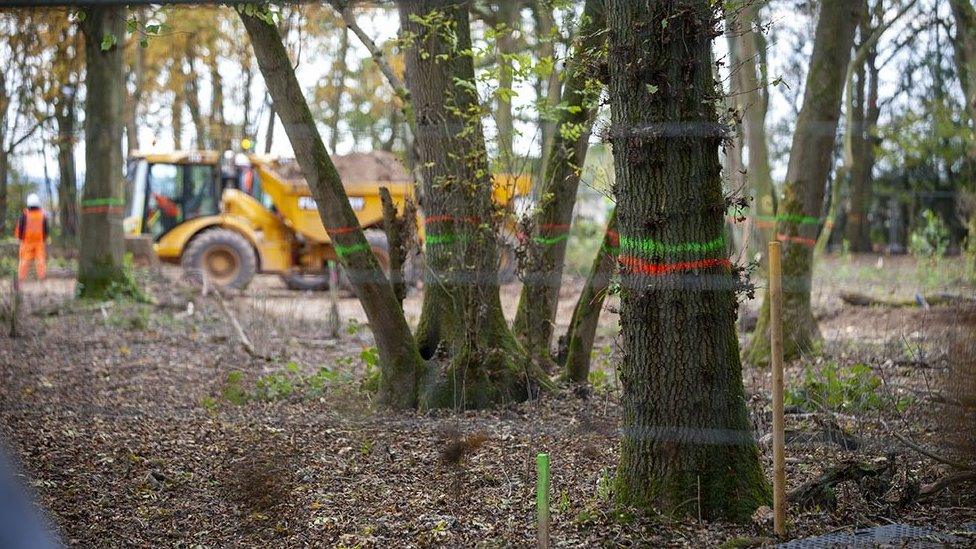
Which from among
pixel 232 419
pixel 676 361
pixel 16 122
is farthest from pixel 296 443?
pixel 16 122

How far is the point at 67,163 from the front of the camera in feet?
72.9

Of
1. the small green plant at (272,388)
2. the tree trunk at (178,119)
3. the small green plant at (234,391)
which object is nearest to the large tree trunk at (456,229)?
the small green plant at (272,388)

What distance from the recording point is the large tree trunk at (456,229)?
5466 millimetres

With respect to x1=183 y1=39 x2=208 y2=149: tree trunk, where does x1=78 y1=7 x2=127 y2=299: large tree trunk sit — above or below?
below

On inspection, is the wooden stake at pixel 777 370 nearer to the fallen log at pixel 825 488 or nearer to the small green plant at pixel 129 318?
the fallen log at pixel 825 488

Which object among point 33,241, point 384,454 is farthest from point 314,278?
point 384,454

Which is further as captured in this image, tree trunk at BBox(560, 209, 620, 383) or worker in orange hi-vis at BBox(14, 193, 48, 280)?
worker in orange hi-vis at BBox(14, 193, 48, 280)

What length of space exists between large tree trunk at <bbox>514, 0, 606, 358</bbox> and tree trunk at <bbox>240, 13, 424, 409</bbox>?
861mm

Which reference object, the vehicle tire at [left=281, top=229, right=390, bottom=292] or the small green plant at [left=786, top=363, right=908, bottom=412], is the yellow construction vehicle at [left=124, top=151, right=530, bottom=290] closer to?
the vehicle tire at [left=281, top=229, right=390, bottom=292]

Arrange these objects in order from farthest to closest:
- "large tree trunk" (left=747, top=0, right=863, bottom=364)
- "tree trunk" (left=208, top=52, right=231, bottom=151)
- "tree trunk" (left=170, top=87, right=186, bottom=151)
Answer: "tree trunk" (left=170, top=87, right=186, bottom=151) < "tree trunk" (left=208, top=52, right=231, bottom=151) < "large tree trunk" (left=747, top=0, right=863, bottom=364)

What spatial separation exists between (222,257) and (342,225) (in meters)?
10.1

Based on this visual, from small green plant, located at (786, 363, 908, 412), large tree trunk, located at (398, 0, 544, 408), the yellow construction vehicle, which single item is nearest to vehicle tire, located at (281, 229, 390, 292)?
the yellow construction vehicle

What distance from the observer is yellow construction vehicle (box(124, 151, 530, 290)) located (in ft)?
48.3

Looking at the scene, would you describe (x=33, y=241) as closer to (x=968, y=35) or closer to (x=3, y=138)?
(x=3, y=138)
